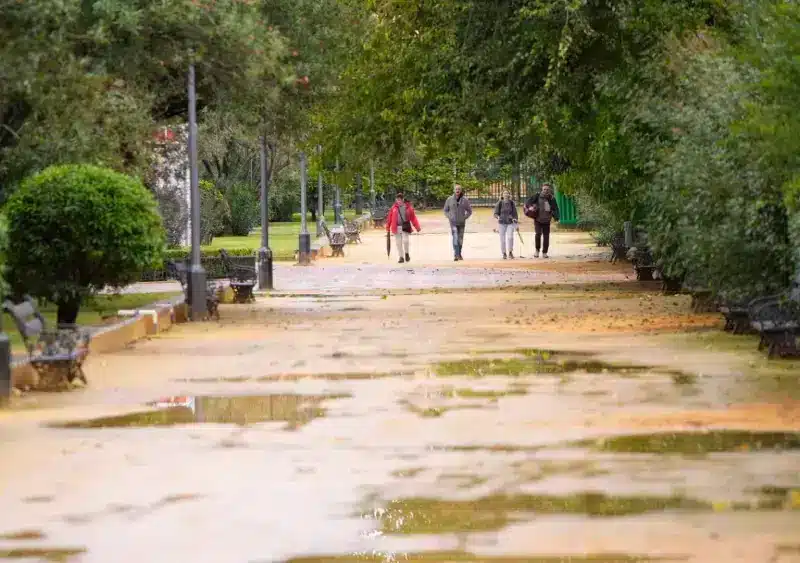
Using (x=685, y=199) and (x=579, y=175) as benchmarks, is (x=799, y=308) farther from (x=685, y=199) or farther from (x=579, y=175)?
(x=579, y=175)

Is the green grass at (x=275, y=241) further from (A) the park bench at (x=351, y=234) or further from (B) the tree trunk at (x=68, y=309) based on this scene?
(B) the tree trunk at (x=68, y=309)

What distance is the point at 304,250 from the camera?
47.6 meters

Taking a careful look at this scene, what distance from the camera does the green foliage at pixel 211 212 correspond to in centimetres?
5584

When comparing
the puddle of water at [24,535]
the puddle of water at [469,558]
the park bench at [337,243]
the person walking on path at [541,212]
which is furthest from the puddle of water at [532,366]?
the park bench at [337,243]

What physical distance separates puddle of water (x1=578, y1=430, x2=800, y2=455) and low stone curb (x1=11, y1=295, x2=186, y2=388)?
6.55m

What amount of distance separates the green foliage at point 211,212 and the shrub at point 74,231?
3042cm

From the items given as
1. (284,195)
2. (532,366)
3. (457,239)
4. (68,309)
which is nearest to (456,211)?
(457,239)

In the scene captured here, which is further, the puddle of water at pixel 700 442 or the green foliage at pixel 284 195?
the green foliage at pixel 284 195

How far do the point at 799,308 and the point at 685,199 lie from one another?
4.13 meters

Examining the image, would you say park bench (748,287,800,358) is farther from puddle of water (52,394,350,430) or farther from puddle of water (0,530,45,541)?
puddle of water (0,530,45,541)

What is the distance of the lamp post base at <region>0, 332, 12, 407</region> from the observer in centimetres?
1648

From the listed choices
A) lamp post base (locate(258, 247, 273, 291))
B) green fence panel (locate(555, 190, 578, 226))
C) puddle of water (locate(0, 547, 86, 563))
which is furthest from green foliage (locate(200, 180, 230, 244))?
puddle of water (locate(0, 547, 86, 563))

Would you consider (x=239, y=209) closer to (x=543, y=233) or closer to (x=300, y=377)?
(x=543, y=233)

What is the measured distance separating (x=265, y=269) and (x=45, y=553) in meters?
26.8
